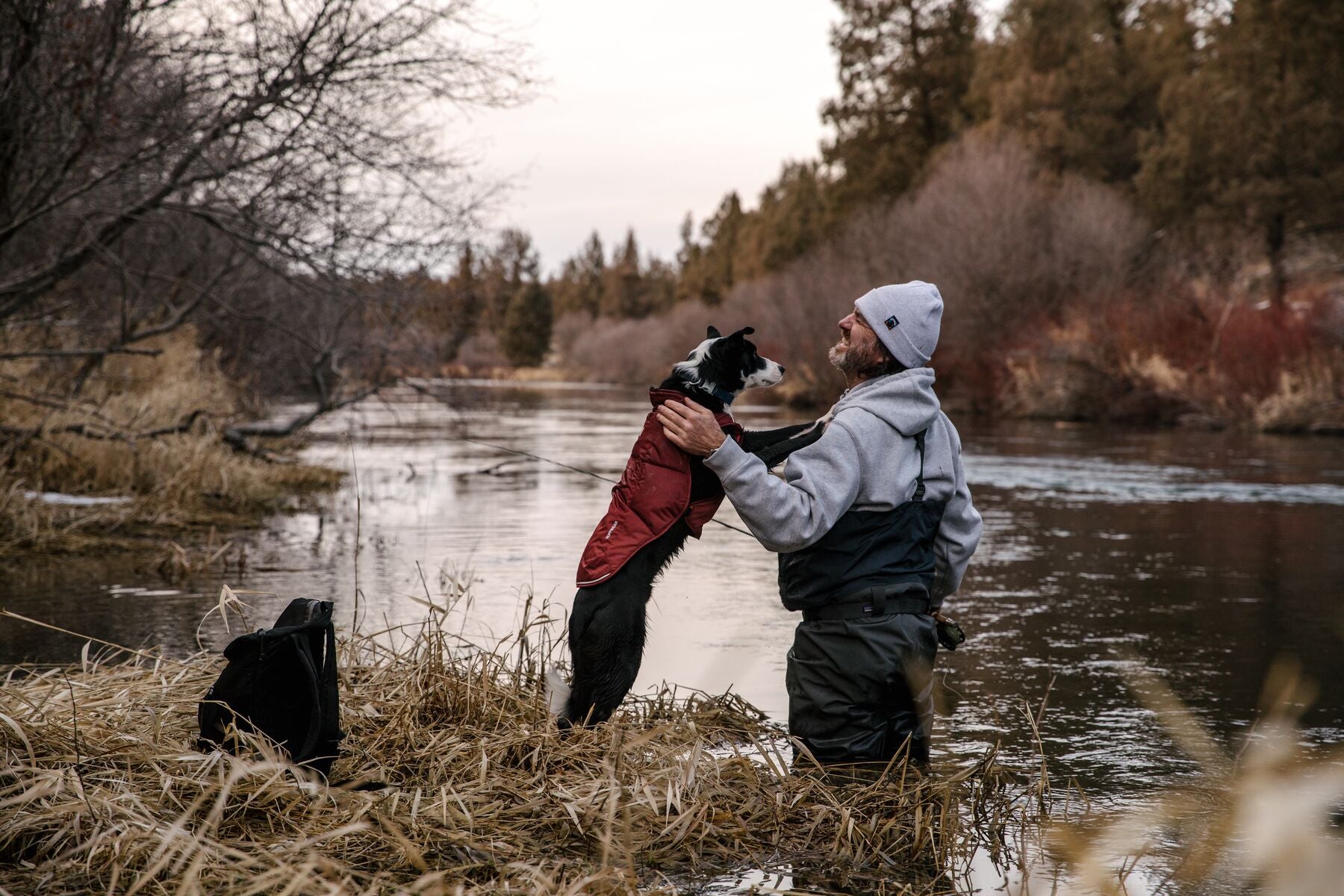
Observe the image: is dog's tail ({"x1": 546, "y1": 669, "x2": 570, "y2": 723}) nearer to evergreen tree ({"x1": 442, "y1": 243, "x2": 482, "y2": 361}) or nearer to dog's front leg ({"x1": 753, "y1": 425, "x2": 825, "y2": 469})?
dog's front leg ({"x1": 753, "y1": 425, "x2": 825, "y2": 469})

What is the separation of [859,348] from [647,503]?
2.90 ft

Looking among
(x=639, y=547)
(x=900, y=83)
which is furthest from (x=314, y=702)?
(x=900, y=83)

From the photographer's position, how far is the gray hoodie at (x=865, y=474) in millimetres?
3537

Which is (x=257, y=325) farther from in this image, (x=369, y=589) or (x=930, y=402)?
(x=930, y=402)

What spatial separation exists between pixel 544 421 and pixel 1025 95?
72.5ft

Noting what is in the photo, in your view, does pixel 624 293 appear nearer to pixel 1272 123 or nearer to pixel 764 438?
pixel 1272 123

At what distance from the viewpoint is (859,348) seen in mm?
3955

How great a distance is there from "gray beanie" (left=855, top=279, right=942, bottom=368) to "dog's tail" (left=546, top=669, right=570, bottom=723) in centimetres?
160

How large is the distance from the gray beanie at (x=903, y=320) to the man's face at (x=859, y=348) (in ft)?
0.18

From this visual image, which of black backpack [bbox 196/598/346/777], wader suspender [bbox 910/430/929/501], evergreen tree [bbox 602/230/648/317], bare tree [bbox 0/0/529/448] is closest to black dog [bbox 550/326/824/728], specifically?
wader suspender [bbox 910/430/929/501]

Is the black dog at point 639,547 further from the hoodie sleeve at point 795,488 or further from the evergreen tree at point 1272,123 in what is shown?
the evergreen tree at point 1272,123

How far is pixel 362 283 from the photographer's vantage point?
10141mm

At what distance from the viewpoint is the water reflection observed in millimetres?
5457

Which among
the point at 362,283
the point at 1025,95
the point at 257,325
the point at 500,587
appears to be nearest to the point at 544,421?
the point at 257,325
